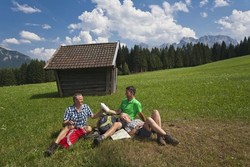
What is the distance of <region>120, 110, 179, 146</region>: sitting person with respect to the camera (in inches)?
290

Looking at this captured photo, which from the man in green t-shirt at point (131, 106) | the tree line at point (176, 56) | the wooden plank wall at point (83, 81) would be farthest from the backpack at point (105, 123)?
the tree line at point (176, 56)

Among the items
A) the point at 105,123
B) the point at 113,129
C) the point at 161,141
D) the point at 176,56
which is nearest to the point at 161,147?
the point at 161,141

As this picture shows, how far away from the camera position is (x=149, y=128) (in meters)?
7.87

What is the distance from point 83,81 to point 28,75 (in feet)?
238

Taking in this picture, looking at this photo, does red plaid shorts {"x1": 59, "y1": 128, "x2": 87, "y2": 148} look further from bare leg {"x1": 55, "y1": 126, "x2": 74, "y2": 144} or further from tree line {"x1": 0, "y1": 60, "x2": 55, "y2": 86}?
tree line {"x1": 0, "y1": 60, "x2": 55, "y2": 86}

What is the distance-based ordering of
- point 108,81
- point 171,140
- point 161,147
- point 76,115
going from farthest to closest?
point 108,81
point 76,115
point 171,140
point 161,147

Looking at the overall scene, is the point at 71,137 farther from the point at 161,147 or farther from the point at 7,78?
the point at 7,78

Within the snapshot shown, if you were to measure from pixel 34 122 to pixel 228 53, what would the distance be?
353 feet

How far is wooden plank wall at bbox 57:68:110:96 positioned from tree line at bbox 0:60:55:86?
Result: 6691cm

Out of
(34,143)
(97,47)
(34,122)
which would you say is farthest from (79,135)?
(97,47)

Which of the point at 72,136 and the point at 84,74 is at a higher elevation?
the point at 84,74

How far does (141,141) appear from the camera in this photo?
7730 millimetres

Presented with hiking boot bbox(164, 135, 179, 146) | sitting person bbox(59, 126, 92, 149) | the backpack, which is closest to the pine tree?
sitting person bbox(59, 126, 92, 149)

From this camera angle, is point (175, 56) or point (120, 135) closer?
point (120, 135)
